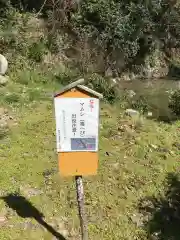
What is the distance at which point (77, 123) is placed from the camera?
4.32m

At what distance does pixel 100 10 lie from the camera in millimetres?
14258

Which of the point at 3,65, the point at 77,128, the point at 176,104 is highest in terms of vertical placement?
the point at 77,128

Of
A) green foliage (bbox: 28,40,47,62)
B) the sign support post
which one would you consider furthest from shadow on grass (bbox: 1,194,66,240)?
green foliage (bbox: 28,40,47,62)

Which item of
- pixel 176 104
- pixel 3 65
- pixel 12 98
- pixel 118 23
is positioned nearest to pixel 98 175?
pixel 176 104

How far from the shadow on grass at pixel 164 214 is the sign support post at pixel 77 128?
116 centimetres

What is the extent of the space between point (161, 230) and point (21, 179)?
1.97m

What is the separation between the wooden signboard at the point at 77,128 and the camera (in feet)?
13.9

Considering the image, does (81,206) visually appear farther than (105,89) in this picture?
No

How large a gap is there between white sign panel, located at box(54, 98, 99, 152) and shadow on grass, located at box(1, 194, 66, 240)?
1.18 m

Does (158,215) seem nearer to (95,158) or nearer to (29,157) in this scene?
(95,158)

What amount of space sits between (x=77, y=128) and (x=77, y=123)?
51 millimetres

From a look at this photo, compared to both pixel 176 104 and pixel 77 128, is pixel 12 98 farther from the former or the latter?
pixel 77 128

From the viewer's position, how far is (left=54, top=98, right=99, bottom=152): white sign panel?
4.26 meters

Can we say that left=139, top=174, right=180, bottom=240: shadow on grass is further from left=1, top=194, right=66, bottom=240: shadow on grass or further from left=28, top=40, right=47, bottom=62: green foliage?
left=28, top=40, right=47, bottom=62: green foliage
